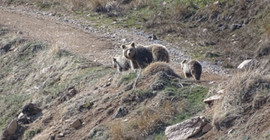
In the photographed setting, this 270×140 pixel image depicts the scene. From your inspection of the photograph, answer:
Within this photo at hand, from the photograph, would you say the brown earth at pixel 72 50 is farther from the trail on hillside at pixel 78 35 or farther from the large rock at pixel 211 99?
the large rock at pixel 211 99

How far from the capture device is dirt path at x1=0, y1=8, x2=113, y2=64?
61.5ft

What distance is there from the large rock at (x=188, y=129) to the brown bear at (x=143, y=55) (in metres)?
4.29

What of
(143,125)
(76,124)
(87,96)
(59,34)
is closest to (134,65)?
(87,96)

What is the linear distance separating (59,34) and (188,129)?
12.1 meters

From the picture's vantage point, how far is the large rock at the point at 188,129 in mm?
10102

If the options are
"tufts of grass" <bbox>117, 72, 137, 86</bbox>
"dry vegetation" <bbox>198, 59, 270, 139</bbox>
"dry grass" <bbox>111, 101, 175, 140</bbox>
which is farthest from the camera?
"tufts of grass" <bbox>117, 72, 137, 86</bbox>

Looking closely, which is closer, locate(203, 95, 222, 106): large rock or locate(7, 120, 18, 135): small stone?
locate(203, 95, 222, 106): large rock

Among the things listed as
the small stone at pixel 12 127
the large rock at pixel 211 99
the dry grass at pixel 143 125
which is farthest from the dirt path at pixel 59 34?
the large rock at pixel 211 99

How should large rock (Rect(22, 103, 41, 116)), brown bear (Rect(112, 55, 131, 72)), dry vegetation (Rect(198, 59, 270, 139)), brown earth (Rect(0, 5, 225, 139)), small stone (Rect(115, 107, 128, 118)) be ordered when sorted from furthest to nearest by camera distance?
brown bear (Rect(112, 55, 131, 72))
large rock (Rect(22, 103, 41, 116))
brown earth (Rect(0, 5, 225, 139))
small stone (Rect(115, 107, 128, 118))
dry vegetation (Rect(198, 59, 270, 139))

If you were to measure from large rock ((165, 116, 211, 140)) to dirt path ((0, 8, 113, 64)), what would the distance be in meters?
6.95

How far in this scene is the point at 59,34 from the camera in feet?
70.4

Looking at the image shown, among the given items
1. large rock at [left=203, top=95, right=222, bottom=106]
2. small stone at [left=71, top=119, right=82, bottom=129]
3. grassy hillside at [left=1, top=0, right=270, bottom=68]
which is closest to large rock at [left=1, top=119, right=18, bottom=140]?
small stone at [left=71, top=119, right=82, bottom=129]

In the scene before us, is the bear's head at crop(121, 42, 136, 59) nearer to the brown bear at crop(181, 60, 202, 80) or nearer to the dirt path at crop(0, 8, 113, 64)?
the brown bear at crop(181, 60, 202, 80)

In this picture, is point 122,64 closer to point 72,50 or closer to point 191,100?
point 72,50
